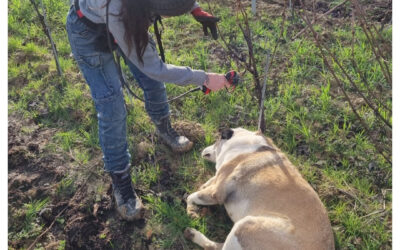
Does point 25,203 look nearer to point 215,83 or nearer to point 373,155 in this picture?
point 215,83

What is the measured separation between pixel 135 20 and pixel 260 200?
5.03ft

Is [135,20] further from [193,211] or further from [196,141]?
[196,141]

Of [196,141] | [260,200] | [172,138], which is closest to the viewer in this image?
[260,200]

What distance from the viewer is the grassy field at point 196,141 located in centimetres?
299

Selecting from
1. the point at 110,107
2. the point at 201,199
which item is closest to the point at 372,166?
the point at 201,199

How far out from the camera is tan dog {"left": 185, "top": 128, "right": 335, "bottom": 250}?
230 centimetres

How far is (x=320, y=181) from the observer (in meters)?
3.29

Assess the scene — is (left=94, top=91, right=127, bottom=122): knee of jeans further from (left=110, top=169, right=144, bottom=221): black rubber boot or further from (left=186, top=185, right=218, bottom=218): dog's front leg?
(left=186, top=185, right=218, bottom=218): dog's front leg

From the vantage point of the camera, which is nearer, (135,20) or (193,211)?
(135,20)

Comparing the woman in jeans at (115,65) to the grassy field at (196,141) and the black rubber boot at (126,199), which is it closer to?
the black rubber boot at (126,199)

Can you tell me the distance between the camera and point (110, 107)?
2.75m

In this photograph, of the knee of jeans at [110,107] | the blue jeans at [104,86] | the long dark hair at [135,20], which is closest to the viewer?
the long dark hair at [135,20]

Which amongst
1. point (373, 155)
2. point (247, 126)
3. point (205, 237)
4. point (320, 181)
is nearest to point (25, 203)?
point (205, 237)

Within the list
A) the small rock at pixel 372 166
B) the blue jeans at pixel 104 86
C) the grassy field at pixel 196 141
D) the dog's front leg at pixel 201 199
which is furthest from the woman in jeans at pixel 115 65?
the small rock at pixel 372 166
